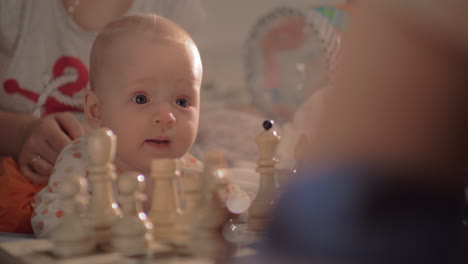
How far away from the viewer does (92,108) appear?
38.3 inches

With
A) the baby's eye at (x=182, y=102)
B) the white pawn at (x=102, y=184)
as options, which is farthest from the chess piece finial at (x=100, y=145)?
the baby's eye at (x=182, y=102)

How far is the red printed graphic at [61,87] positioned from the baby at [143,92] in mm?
444

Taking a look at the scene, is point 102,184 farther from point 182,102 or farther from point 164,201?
point 182,102

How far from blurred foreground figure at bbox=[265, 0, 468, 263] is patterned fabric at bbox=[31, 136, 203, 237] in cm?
41

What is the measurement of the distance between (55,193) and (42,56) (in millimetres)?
712

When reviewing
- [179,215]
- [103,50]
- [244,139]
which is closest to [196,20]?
[244,139]

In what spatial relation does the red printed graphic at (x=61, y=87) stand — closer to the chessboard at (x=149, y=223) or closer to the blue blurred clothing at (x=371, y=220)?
the chessboard at (x=149, y=223)

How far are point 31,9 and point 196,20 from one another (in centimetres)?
53

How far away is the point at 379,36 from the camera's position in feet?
1.52

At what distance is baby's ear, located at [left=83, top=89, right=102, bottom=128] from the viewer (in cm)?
96

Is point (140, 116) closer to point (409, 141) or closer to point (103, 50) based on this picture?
point (103, 50)

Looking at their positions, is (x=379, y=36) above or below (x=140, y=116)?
below

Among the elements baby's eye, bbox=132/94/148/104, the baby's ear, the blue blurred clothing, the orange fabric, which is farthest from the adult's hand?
the blue blurred clothing

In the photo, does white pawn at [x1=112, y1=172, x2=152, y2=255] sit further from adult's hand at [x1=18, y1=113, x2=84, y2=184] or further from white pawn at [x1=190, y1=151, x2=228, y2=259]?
adult's hand at [x1=18, y1=113, x2=84, y2=184]
